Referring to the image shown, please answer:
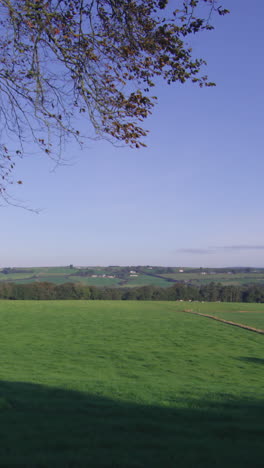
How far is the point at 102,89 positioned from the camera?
36.9 feet

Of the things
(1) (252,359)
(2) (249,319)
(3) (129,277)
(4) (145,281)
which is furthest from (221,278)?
(1) (252,359)

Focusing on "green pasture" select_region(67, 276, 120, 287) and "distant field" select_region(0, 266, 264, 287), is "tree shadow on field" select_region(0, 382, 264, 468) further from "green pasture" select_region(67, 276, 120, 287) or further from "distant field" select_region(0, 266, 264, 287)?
"green pasture" select_region(67, 276, 120, 287)

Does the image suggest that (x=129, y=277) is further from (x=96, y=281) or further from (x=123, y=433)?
(x=123, y=433)

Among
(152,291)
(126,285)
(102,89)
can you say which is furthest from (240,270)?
(102,89)

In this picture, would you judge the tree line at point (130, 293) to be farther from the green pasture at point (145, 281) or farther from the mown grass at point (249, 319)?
the mown grass at point (249, 319)

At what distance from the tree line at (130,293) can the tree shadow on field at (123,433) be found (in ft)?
359

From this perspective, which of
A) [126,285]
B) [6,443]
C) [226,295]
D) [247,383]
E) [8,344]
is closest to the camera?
[6,443]

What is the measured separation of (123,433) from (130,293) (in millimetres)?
115221

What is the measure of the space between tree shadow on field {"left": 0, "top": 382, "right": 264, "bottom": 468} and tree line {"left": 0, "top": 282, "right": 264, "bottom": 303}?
109 m

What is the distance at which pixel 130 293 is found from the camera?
4815 inches

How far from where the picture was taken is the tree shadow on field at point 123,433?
6.41 metres

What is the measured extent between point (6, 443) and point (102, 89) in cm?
826

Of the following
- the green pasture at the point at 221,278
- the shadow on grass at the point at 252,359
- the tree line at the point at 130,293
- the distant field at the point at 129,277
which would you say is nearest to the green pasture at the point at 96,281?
the distant field at the point at 129,277

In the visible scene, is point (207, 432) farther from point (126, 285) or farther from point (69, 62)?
point (126, 285)
